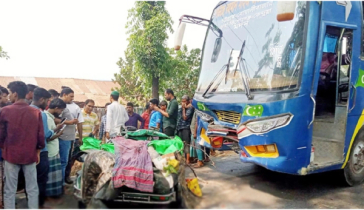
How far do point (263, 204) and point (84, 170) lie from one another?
2462 millimetres

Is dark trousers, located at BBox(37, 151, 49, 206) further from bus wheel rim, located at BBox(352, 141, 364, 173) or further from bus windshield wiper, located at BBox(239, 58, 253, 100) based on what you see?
bus wheel rim, located at BBox(352, 141, 364, 173)

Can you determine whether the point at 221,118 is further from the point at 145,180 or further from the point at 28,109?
the point at 28,109

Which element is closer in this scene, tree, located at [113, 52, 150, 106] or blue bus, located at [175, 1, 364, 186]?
blue bus, located at [175, 1, 364, 186]

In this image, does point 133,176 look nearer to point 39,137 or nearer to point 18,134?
point 39,137

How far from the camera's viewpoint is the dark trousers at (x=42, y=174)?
3656 millimetres

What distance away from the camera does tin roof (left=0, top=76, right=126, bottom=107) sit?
66.1 feet

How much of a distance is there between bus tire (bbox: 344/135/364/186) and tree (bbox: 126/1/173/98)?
7029mm

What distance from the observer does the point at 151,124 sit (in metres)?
6.10

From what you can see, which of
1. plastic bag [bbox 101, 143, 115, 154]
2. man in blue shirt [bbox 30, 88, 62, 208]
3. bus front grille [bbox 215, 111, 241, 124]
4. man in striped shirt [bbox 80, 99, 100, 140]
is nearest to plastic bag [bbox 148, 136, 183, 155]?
plastic bag [bbox 101, 143, 115, 154]

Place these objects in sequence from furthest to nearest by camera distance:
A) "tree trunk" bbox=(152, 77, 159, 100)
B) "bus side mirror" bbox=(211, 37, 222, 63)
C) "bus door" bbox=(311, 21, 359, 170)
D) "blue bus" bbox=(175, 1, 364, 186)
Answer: "tree trunk" bbox=(152, 77, 159, 100), "bus side mirror" bbox=(211, 37, 222, 63), "bus door" bbox=(311, 21, 359, 170), "blue bus" bbox=(175, 1, 364, 186)

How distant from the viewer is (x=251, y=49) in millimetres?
4207

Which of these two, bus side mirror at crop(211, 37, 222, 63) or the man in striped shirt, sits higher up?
bus side mirror at crop(211, 37, 222, 63)

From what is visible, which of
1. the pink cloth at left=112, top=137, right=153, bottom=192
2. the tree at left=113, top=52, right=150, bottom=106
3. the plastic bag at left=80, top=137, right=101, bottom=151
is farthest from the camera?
the tree at left=113, top=52, right=150, bottom=106

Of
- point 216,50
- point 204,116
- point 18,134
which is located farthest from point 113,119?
point 216,50
